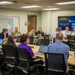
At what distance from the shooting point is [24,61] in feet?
13.1

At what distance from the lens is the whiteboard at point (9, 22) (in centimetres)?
1268

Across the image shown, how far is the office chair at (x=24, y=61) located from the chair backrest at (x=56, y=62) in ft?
2.01

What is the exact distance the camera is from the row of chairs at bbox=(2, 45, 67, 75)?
3.30m

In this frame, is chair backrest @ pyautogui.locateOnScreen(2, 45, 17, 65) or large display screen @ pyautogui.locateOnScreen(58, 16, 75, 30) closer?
chair backrest @ pyautogui.locateOnScreen(2, 45, 17, 65)

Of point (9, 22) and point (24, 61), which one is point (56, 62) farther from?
point (9, 22)

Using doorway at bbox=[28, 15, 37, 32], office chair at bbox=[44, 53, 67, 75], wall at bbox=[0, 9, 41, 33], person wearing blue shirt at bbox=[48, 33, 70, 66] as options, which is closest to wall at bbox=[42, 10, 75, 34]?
doorway at bbox=[28, 15, 37, 32]

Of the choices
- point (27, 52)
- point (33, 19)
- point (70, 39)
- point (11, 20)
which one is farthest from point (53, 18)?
point (27, 52)

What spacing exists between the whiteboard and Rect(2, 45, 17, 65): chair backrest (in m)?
8.43

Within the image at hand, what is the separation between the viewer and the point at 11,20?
13227 mm

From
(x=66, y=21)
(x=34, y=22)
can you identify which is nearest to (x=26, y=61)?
(x=66, y=21)

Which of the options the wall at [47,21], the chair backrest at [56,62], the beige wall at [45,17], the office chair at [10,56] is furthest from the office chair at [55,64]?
the wall at [47,21]

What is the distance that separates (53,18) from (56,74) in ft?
38.5

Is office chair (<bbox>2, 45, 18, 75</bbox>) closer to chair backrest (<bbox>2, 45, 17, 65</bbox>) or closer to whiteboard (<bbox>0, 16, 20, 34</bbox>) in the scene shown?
chair backrest (<bbox>2, 45, 17, 65</bbox>)

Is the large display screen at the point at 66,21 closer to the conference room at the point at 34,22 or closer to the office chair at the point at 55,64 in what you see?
the conference room at the point at 34,22
